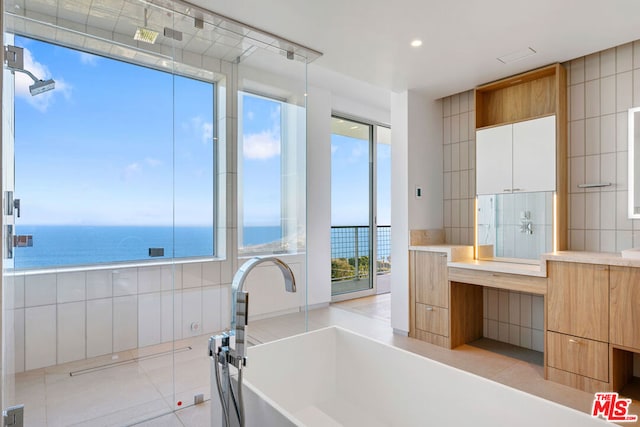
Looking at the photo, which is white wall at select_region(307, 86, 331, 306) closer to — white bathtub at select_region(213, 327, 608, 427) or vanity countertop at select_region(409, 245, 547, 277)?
vanity countertop at select_region(409, 245, 547, 277)

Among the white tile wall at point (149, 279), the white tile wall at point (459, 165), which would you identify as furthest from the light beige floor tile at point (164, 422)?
the white tile wall at point (459, 165)

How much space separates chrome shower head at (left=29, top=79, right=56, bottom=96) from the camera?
2307 millimetres

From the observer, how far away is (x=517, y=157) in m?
3.23

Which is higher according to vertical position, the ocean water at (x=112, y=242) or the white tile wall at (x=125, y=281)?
the ocean water at (x=112, y=242)

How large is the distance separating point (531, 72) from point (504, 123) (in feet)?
1.53

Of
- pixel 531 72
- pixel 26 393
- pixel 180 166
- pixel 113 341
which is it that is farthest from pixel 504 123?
pixel 26 393

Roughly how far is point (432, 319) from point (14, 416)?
3083 mm

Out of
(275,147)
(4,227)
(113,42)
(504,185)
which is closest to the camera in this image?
Result: (4,227)

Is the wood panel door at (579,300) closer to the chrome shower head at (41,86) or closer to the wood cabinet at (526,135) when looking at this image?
the wood cabinet at (526,135)

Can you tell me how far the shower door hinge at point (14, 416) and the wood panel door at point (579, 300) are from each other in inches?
130

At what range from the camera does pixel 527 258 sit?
320 centimetres

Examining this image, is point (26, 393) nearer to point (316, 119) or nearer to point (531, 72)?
point (316, 119)

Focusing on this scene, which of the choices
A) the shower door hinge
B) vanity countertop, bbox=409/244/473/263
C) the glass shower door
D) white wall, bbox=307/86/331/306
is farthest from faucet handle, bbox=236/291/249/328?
white wall, bbox=307/86/331/306

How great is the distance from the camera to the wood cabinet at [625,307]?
2.23 meters
